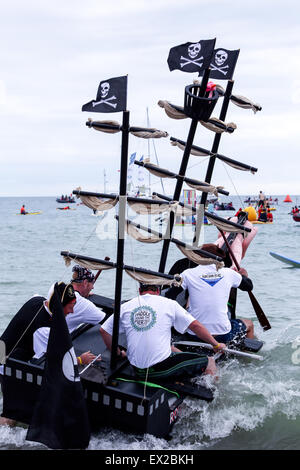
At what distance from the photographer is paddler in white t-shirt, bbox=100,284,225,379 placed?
18.0ft

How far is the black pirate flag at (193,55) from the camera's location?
6.61 meters

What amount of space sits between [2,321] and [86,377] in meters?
7.72

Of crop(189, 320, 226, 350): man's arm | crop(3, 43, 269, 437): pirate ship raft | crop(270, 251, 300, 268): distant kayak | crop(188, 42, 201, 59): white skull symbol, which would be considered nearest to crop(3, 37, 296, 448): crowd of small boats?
crop(3, 43, 269, 437): pirate ship raft

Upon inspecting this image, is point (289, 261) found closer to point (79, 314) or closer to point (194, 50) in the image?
point (194, 50)

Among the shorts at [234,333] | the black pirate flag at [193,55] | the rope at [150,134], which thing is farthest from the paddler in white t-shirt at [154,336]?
the black pirate flag at [193,55]

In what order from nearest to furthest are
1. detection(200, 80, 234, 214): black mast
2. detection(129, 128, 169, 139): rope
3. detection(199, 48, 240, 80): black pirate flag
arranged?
detection(129, 128, 169, 139): rope
detection(199, 48, 240, 80): black pirate flag
detection(200, 80, 234, 214): black mast

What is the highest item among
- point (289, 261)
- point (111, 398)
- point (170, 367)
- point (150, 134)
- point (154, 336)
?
point (150, 134)

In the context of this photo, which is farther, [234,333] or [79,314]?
[234,333]

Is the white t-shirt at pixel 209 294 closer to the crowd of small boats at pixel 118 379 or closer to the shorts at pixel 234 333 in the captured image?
the shorts at pixel 234 333

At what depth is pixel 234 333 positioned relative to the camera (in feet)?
24.9

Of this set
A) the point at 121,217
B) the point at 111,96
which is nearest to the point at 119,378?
the point at 121,217

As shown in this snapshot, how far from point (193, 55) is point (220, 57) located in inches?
89.2

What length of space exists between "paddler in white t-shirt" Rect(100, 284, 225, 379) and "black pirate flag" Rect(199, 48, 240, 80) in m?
4.99

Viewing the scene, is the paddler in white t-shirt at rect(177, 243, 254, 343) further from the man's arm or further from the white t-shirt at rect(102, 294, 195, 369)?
the white t-shirt at rect(102, 294, 195, 369)
